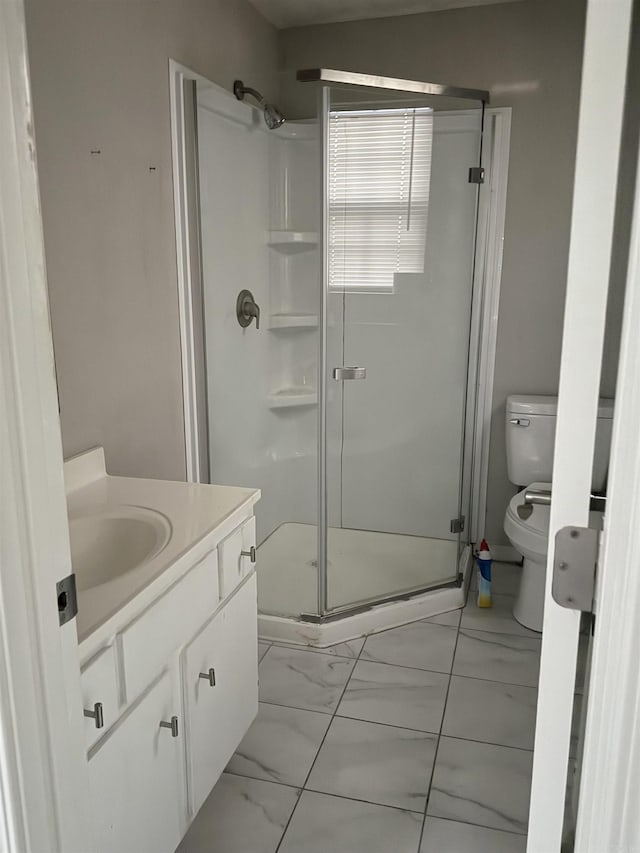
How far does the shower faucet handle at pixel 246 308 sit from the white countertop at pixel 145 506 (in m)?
1.01

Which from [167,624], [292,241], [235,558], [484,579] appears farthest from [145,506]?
[484,579]

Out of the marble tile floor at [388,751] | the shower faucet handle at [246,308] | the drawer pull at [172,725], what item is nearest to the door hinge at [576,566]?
the drawer pull at [172,725]

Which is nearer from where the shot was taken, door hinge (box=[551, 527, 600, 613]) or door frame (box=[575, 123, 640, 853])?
door frame (box=[575, 123, 640, 853])

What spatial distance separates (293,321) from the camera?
281 centimetres

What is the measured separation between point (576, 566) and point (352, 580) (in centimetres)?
209

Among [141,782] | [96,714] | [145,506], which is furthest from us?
[145,506]

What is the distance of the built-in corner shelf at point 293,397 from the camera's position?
2775mm

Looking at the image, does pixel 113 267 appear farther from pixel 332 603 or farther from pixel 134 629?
pixel 332 603

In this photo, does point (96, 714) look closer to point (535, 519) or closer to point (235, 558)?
point (235, 558)

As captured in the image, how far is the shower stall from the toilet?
21cm

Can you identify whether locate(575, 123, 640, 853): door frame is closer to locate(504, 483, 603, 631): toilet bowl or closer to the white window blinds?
locate(504, 483, 603, 631): toilet bowl

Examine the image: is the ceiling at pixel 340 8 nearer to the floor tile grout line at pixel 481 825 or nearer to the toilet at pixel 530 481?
the toilet at pixel 530 481

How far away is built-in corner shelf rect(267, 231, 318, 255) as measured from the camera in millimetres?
2652

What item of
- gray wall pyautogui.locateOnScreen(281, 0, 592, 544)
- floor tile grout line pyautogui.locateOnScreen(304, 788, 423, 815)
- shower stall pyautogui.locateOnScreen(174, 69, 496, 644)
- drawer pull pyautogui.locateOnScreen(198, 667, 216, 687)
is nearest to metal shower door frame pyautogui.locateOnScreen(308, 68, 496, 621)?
shower stall pyautogui.locateOnScreen(174, 69, 496, 644)
